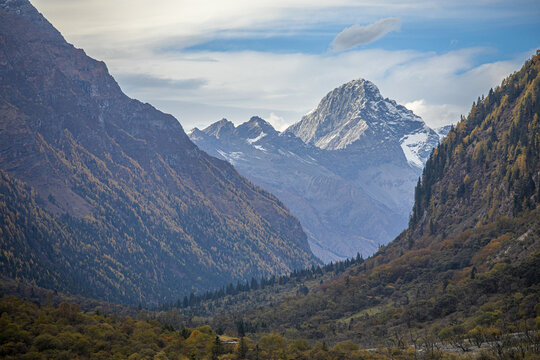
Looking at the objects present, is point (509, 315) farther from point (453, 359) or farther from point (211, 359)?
point (211, 359)

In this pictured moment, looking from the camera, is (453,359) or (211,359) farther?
(211,359)

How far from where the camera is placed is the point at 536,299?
192m

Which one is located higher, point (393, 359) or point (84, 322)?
point (84, 322)

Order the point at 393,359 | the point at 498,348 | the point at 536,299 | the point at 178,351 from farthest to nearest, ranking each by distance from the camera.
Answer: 1. the point at 536,299
2. the point at 178,351
3. the point at 393,359
4. the point at 498,348

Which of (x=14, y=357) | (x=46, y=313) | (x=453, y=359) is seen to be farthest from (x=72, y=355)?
(x=453, y=359)

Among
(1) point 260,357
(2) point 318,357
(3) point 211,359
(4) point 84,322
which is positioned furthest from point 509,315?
(4) point 84,322

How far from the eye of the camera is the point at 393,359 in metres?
166

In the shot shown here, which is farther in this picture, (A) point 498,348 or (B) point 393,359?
(B) point 393,359

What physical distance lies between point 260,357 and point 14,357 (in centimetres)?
6287

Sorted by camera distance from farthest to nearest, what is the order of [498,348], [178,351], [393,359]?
[178,351], [393,359], [498,348]

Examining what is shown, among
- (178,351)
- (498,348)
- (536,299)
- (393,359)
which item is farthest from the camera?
(536,299)

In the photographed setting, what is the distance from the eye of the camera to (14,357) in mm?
152500

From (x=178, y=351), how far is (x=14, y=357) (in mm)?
44471

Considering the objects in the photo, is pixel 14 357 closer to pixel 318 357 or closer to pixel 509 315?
pixel 318 357
